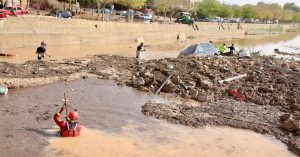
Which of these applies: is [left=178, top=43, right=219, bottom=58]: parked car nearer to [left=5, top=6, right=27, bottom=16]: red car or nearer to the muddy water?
[left=5, top=6, right=27, bottom=16]: red car

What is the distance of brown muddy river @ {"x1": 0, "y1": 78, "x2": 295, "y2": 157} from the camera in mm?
10938

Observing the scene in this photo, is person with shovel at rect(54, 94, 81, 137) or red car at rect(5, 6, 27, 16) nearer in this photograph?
person with shovel at rect(54, 94, 81, 137)

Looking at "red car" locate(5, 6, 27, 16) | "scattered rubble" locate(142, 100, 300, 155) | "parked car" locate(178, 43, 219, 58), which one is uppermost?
Answer: "red car" locate(5, 6, 27, 16)

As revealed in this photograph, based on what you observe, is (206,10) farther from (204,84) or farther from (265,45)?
(204,84)

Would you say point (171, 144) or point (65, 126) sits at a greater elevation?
point (65, 126)

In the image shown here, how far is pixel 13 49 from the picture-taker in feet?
A: 93.0

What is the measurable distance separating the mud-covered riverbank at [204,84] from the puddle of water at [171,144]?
67 centimetres

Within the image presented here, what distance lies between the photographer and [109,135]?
1218 cm

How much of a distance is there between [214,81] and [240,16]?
82.7 m

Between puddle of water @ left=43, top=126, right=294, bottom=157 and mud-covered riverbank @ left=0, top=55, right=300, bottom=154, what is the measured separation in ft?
2.19

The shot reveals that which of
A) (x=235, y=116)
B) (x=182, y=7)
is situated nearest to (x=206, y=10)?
(x=182, y=7)

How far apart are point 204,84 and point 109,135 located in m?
7.61

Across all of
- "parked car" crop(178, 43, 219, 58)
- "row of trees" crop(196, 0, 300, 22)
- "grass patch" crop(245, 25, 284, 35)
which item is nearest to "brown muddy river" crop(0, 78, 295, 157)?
"parked car" crop(178, 43, 219, 58)

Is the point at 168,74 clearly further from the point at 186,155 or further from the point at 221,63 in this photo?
the point at 186,155
